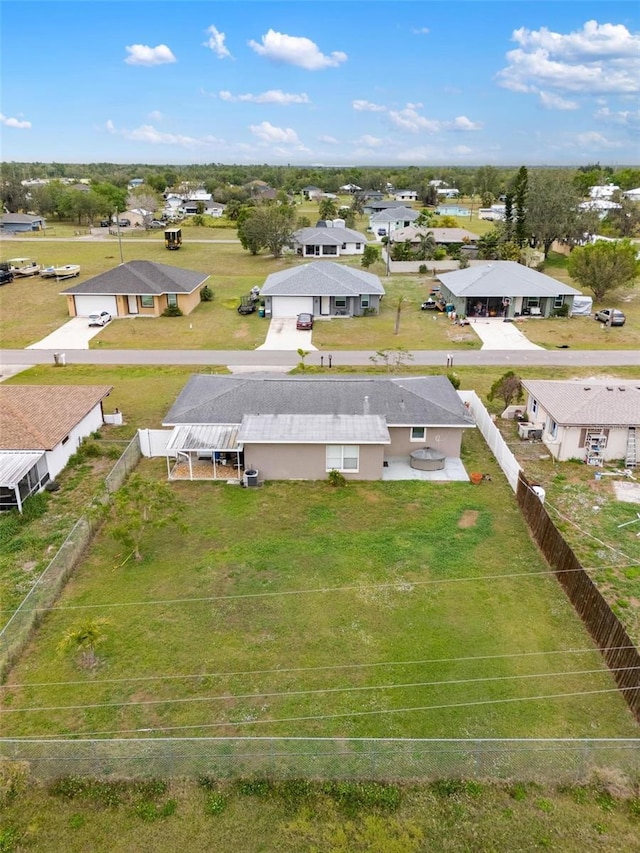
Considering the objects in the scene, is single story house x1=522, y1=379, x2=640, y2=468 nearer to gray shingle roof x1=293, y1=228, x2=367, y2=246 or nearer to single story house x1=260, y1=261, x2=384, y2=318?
single story house x1=260, y1=261, x2=384, y2=318

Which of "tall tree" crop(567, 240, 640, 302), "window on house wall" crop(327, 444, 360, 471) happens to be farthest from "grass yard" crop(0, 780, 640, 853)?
"tall tree" crop(567, 240, 640, 302)

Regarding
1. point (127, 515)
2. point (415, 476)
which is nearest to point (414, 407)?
point (415, 476)

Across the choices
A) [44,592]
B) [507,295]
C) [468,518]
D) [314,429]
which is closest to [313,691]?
[44,592]

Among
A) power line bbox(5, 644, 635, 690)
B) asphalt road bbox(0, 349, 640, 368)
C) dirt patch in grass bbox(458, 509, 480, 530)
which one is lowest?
power line bbox(5, 644, 635, 690)

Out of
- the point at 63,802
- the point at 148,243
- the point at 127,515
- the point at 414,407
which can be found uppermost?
the point at 148,243

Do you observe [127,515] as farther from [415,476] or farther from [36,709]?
[415,476]

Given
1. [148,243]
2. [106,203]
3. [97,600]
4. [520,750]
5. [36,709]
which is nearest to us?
[520,750]
